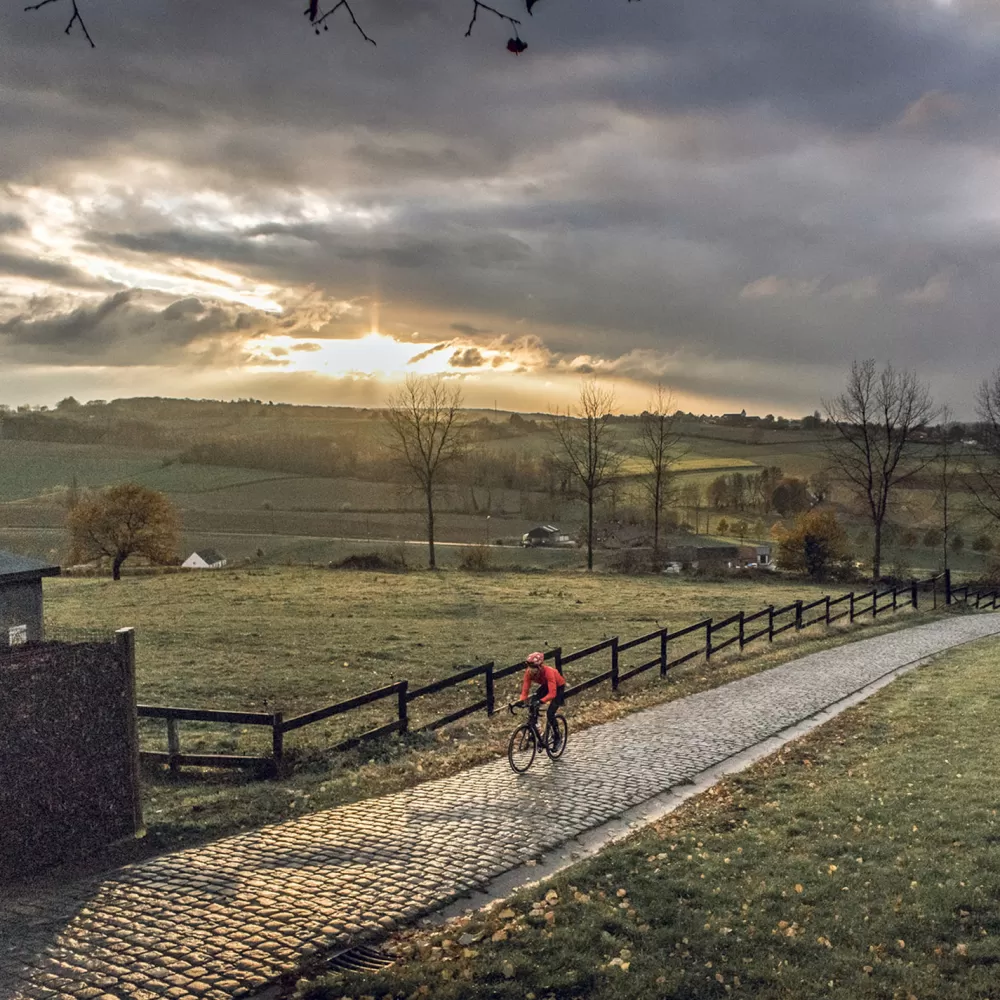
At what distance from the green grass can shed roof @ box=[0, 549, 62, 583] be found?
13340 millimetres

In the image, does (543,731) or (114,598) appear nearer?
(543,731)

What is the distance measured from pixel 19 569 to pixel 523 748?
11.3 m

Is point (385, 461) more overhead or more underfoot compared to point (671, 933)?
more overhead

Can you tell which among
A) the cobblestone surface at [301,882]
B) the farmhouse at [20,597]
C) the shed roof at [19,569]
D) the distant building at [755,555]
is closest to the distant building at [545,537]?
the distant building at [755,555]

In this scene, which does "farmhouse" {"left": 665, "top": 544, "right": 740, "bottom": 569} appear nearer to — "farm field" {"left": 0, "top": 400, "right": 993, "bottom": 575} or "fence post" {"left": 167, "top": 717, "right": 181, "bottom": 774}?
"farm field" {"left": 0, "top": 400, "right": 993, "bottom": 575}

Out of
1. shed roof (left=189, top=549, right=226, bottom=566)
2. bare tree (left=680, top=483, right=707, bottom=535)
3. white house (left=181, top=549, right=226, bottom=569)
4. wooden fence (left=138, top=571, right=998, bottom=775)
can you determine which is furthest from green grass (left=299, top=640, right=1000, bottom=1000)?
bare tree (left=680, top=483, right=707, bottom=535)

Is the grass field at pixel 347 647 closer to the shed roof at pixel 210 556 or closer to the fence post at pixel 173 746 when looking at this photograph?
the fence post at pixel 173 746

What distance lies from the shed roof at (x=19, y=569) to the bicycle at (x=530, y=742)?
33.6 ft

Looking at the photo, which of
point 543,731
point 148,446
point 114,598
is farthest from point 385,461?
point 543,731

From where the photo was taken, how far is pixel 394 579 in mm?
44562

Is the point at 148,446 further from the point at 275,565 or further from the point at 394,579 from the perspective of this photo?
the point at 394,579

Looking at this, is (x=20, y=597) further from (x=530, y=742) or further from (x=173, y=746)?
(x=530, y=742)

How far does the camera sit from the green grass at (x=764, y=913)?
20.9 feet

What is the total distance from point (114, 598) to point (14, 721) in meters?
29.4
